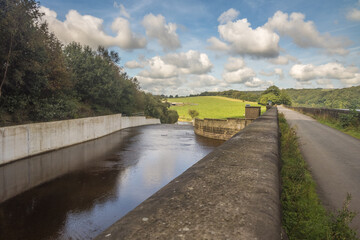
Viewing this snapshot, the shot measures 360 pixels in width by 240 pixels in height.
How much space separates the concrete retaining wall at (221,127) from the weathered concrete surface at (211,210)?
66.5 ft

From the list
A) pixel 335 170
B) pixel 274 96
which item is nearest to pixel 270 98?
pixel 274 96

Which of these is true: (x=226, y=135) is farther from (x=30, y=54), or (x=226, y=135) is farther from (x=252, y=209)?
(x=252, y=209)

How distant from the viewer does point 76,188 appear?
9414 millimetres

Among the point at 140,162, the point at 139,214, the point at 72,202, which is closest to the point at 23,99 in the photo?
the point at 140,162

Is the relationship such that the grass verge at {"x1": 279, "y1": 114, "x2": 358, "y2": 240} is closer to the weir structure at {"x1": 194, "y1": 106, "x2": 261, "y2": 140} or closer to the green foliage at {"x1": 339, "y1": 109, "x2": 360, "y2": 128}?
the green foliage at {"x1": 339, "y1": 109, "x2": 360, "y2": 128}

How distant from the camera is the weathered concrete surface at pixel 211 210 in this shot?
1.62 meters

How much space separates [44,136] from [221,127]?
1618 cm

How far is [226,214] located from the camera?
186cm

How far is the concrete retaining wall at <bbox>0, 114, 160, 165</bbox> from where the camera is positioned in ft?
37.4

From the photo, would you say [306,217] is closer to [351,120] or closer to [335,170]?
[335,170]

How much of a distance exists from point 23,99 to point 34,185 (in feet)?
24.9

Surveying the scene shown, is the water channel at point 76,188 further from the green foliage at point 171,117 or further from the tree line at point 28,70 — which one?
the green foliage at point 171,117

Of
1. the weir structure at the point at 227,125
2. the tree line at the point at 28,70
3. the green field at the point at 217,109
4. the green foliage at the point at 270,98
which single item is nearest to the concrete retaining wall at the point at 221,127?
the weir structure at the point at 227,125

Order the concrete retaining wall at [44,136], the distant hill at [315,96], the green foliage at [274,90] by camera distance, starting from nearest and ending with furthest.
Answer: the concrete retaining wall at [44,136] < the distant hill at [315,96] < the green foliage at [274,90]
